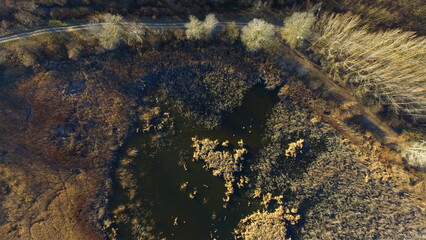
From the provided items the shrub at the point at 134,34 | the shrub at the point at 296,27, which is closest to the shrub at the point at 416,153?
the shrub at the point at 296,27

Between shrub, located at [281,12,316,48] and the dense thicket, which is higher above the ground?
the dense thicket

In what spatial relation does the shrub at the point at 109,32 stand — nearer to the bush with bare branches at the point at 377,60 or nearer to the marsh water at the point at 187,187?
the marsh water at the point at 187,187

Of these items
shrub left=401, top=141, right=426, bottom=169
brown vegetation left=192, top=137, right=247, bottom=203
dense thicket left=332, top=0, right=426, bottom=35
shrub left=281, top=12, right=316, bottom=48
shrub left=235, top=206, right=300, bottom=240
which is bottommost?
shrub left=235, top=206, right=300, bottom=240

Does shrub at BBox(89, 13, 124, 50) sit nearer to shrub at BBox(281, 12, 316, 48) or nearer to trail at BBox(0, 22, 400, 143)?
trail at BBox(0, 22, 400, 143)

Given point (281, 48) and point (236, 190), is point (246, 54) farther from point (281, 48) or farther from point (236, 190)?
point (236, 190)

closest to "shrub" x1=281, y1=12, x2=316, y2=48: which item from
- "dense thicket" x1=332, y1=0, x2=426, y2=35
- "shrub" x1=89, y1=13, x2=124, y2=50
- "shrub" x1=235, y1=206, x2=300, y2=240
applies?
"dense thicket" x1=332, y1=0, x2=426, y2=35
